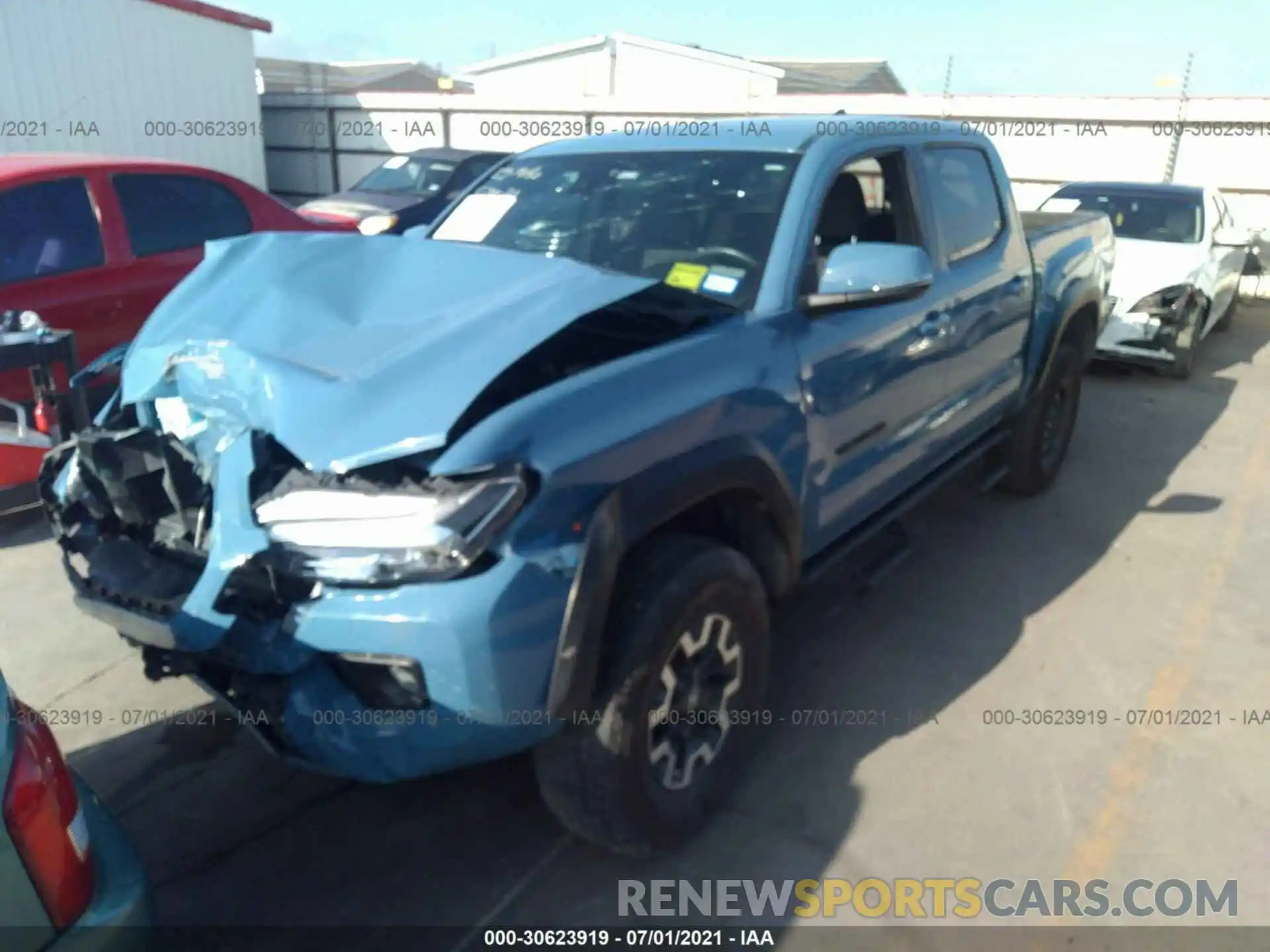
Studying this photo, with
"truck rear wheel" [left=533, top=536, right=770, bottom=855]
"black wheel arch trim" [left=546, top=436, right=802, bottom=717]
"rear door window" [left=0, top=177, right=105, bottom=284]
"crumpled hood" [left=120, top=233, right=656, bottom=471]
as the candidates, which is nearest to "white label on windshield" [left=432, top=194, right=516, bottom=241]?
"crumpled hood" [left=120, top=233, right=656, bottom=471]

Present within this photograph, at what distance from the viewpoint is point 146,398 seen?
260cm

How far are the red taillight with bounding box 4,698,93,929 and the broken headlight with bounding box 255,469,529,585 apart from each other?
0.57 meters

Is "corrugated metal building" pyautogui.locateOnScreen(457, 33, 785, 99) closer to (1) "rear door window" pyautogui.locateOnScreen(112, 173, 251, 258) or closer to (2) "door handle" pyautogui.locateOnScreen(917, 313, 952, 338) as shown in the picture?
(1) "rear door window" pyautogui.locateOnScreen(112, 173, 251, 258)

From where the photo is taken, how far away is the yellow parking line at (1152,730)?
9.08 feet

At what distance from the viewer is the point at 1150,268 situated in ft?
25.9

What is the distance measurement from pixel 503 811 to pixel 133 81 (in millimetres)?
Answer: 14136

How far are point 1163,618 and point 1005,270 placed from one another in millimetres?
1625

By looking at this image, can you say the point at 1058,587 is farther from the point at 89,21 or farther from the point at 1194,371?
the point at 89,21

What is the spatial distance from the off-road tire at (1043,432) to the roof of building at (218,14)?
13519 millimetres

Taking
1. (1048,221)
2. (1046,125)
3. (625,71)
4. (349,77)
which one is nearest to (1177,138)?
(1046,125)

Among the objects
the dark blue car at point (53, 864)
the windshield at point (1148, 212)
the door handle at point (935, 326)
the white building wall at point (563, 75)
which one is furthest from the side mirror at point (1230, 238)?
the white building wall at point (563, 75)

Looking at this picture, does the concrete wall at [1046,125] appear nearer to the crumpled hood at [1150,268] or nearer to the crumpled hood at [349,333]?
the crumpled hood at [1150,268]

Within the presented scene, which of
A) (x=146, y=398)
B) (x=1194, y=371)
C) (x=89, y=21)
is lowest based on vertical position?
(x=1194, y=371)

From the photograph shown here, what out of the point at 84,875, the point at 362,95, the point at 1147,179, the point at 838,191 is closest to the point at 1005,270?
the point at 838,191
